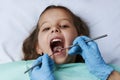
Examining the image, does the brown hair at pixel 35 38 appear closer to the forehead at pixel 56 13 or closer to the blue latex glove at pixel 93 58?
the forehead at pixel 56 13

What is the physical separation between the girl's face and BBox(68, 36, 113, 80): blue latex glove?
0.13 metres

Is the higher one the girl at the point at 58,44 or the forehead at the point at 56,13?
the forehead at the point at 56,13

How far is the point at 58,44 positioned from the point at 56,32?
7 cm

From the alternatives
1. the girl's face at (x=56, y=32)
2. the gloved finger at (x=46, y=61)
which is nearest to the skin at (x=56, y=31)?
the girl's face at (x=56, y=32)

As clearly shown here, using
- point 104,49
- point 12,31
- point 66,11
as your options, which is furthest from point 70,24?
point 12,31

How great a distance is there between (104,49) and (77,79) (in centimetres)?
36

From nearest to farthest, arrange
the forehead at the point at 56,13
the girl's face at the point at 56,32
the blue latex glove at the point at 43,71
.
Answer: the blue latex glove at the point at 43,71, the girl's face at the point at 56,32, the forehead at the point at 56,13

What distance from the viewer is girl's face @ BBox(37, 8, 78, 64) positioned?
1.53 metres

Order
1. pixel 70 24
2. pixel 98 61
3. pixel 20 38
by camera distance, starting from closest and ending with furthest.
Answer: pixel 98 61 → pixel 70 24 → pixel 20 38

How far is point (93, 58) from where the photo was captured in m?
1.38

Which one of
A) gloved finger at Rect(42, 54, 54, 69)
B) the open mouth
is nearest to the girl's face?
the open mouth

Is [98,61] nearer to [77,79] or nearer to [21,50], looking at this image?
[77,79]

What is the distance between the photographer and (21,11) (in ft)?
5.96

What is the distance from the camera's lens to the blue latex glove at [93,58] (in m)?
1.37
